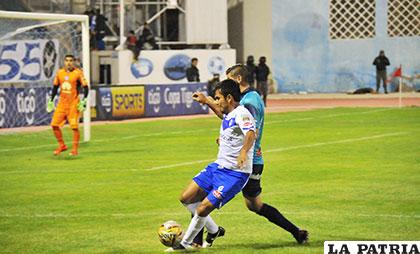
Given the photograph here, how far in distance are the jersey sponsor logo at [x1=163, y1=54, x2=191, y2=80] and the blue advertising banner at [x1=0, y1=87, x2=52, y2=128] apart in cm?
1522

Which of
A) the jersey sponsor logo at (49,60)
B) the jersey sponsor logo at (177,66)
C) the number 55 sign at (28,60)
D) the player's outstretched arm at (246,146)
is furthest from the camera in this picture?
the jersey sponsor logo at (177,66)

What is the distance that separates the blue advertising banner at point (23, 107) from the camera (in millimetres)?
32281

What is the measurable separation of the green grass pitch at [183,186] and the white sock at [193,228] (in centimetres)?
40

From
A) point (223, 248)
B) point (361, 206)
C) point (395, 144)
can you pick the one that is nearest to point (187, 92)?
point (395, 144)

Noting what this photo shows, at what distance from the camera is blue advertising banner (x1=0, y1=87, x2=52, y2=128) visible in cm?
3228

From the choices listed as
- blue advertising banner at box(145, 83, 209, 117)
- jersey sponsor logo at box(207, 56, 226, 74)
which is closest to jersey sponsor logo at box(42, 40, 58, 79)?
blue advertising banner at box(145, 83, 209, 117)

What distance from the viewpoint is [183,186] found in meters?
19.8

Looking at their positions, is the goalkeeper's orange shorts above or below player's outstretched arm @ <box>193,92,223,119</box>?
below

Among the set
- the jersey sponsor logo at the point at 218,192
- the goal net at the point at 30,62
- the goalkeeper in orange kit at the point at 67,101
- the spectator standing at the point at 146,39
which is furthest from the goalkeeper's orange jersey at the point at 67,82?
the spectator standing at the point at 146,39

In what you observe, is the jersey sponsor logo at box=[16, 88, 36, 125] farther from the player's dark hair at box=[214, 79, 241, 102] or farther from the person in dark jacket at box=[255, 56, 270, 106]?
the player's dark hair at box=[214, 79, 241, 102]

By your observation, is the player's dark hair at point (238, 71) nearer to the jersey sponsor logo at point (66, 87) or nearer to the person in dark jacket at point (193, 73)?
the jersey sponsor logo at point (66, 87)

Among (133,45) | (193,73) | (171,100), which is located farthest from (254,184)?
(133,45)

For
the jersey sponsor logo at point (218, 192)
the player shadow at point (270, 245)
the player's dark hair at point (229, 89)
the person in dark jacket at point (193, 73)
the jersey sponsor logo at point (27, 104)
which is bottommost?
the player shadow at point (270, 245)

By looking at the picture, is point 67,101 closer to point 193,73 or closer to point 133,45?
point 193,73
